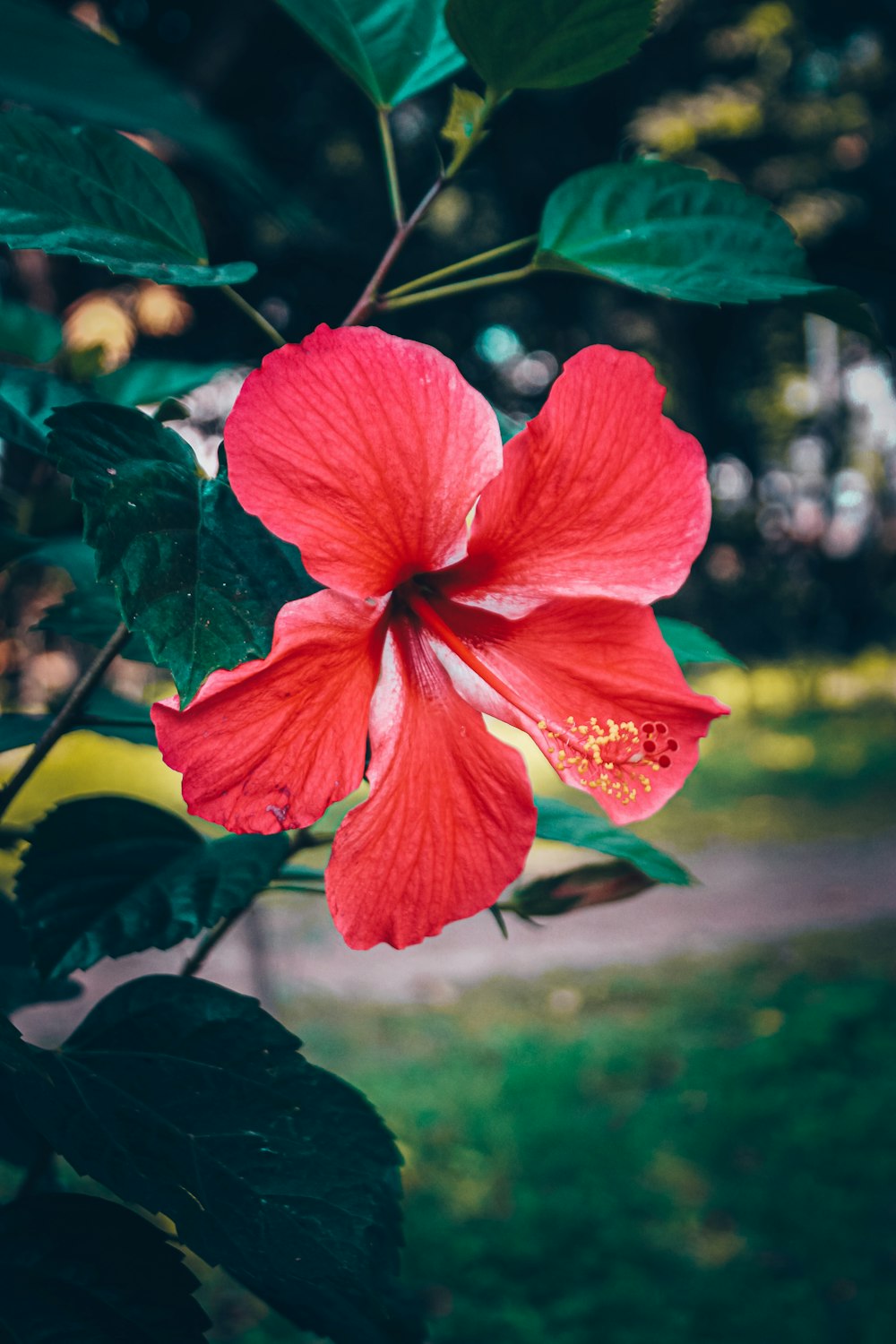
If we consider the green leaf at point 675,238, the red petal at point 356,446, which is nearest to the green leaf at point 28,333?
the green leaf at point 675,238

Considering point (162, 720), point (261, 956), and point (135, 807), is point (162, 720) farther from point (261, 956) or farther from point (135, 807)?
point (261, 956)

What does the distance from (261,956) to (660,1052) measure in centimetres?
138

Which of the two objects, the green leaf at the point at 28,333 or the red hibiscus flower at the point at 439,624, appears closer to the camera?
the red hibiscus flower at the point at 439,624

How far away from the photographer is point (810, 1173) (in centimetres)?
293

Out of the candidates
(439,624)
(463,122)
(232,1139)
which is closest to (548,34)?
(463,122)

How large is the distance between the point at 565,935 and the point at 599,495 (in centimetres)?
464

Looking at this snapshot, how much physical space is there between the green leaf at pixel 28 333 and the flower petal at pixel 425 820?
762 millimetres

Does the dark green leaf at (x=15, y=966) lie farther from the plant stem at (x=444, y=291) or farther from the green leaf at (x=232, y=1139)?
the plant stem at (x=444, y=291)

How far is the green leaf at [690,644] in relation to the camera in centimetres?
79

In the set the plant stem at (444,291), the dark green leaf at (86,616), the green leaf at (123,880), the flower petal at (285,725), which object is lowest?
the green leaf at (123,880)

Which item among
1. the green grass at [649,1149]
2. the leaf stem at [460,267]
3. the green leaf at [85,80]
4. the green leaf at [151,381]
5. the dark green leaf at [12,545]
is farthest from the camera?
the green grass at [649,1149]

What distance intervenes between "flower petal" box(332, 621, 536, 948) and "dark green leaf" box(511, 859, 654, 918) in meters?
0.33

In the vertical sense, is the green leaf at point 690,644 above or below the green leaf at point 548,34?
below

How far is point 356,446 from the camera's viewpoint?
54 cm
